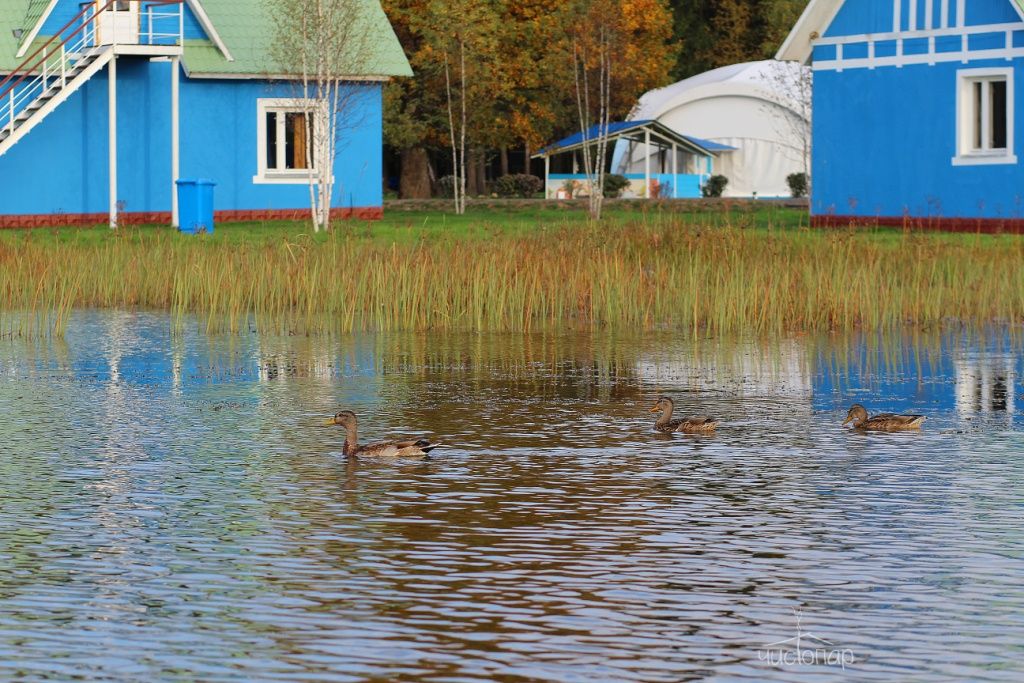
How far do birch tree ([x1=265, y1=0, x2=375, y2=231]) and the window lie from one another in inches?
2.7

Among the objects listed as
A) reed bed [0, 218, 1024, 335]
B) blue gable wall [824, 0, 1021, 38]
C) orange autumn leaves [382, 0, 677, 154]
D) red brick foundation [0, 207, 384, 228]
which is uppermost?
orange autumn leaves [382, 0, 677, 154]

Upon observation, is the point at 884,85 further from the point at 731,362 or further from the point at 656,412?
the point at 656,412

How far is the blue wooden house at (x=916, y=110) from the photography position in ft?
109

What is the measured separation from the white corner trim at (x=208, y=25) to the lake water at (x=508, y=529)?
75.3ft

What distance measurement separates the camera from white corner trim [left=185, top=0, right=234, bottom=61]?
38.6 m

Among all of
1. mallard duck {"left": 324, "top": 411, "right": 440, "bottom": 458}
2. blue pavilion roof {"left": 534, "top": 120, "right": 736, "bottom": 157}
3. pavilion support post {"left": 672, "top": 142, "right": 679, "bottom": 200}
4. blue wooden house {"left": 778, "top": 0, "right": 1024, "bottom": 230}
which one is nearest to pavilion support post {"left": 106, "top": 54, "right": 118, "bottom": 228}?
blue wooden house {"left": 778, "top": 0, "right": 1024, "bottom": 230}

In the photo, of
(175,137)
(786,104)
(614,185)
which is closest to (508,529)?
(175,137)

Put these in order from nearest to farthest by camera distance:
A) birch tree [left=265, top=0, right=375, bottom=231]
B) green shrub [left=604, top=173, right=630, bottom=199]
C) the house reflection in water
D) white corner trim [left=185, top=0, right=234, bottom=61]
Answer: the house reflection in water, birch tree [left=265, top=0, right=375, bottom=231], white corner trim [left=185, top=0, right=234, bottom=61], green shrub [left=604, top=173, right=630, bottom=199]

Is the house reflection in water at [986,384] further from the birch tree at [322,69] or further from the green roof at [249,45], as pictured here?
the green roof at [249,45]

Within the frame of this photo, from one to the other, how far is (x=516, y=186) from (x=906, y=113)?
2646 centimetres

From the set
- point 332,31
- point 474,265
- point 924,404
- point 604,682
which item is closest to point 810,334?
point 474,265

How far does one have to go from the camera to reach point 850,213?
36.6 meters

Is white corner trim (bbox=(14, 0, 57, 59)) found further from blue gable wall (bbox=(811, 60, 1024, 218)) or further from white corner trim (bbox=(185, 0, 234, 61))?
blue gable wall (bbox=(811, 60, 1024, 218))

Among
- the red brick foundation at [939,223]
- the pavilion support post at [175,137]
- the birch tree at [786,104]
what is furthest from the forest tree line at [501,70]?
the pavilion support post at [175,137]
